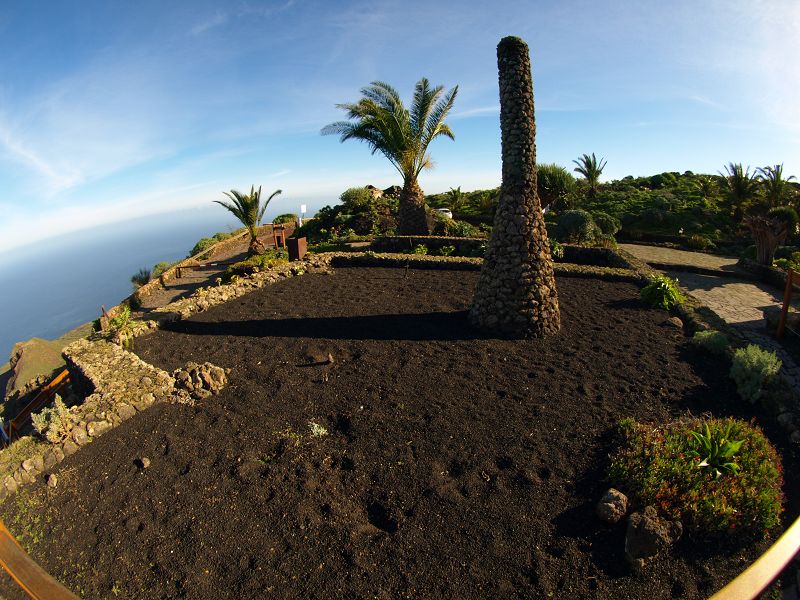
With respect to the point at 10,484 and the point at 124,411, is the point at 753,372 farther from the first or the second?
the point at 10,484

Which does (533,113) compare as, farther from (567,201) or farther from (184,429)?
(567,201)

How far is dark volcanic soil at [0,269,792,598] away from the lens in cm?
387

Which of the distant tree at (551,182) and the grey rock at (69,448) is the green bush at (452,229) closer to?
the distant tree at (551,182)

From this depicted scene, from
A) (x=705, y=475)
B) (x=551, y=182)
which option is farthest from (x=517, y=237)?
(x=551, y=182)

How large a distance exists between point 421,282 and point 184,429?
23.9 ft

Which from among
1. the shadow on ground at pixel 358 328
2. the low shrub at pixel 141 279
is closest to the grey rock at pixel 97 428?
the shadow on ground at pixel 358 328

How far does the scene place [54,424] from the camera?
Answer: 5844 millimetres

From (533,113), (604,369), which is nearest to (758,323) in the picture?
(604,369)

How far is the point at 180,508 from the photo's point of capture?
4.71 metres

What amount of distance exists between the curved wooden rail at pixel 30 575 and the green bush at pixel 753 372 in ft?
25.2

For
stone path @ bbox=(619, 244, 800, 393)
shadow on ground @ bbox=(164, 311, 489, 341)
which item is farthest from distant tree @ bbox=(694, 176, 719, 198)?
shadow on ground @ bbox=(164, 311, 489, 341)

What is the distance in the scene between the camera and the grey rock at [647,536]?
3.84 metres

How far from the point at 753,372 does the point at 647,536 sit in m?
3.77

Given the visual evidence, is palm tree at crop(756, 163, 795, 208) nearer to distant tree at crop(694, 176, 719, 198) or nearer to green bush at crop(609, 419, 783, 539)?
distant tree at crop(694, 176, 719, 198)
